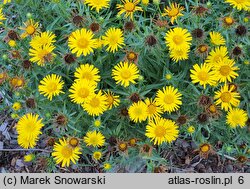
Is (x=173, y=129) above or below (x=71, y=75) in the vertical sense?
below

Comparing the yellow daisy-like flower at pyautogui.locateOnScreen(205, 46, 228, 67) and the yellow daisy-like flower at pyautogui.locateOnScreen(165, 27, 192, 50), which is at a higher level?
the yellow daisy-like flower at pyautogui.locateOnScreen(165, 27, 192, 50)

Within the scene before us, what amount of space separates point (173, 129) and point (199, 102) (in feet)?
0.90

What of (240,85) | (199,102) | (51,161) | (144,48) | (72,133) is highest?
(144,48)

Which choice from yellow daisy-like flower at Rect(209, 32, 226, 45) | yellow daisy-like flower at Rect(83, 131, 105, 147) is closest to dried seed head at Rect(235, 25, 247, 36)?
yellow daisy-like flower at Rect(209, 32, 226, 45)

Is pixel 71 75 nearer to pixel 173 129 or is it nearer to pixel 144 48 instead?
pixel 144 48

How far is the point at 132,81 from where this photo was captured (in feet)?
8.62

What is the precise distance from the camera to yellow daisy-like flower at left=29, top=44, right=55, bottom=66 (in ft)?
8.77

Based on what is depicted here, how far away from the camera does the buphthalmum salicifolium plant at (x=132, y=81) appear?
2.63 meters

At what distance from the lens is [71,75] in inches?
120

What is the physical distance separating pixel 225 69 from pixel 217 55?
133 mm

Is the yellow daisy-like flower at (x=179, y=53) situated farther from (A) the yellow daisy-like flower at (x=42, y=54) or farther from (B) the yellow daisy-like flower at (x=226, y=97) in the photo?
(A) the yellow daisy-like flower at (x=42, y=54)

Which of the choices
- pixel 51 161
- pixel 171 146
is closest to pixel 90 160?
pixel 51 161

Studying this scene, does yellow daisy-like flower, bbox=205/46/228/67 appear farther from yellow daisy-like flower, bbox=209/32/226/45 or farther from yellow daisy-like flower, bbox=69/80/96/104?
yellow daisy-like flower, bbox=69/80/96/104

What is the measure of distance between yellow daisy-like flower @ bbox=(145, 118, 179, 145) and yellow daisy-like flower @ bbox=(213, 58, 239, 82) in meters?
0.50
